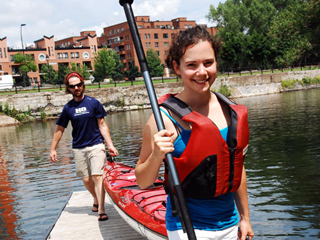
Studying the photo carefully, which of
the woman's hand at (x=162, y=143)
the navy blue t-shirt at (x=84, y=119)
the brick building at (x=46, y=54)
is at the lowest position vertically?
the navy blue t-shirt at (x=84, y=119)

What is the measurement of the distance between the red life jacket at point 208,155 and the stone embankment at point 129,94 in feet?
106

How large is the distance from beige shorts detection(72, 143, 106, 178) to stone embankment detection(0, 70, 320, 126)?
92.9ft

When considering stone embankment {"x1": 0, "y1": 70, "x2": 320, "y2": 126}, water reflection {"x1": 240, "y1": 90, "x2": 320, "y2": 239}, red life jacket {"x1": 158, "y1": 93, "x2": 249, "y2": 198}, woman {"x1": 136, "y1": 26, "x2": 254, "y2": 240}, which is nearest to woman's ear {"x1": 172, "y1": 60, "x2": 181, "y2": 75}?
woman {"x1": 136, "y1": 26, "x2": 254, "y2": 240}

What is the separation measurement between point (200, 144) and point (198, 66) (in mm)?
430

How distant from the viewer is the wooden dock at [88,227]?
5.15m

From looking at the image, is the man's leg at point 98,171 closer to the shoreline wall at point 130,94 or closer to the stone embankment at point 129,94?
the stone embankment at point 129,94

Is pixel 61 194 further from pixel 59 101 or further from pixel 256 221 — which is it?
pixel 59 101

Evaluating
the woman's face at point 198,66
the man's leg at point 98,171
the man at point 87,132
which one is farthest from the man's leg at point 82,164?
the woman's face at point 198,66

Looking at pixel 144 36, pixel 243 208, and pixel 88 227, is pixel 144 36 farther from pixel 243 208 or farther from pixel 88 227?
pixel 243 208

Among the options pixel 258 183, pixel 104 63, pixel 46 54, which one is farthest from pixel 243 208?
pixel 46 54

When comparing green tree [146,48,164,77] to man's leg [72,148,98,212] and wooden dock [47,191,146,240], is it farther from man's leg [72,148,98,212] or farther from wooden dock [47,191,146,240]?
man's leg [72,148,98,212]

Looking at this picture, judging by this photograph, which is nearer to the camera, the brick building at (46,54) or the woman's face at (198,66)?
the woman's face at (198,66)

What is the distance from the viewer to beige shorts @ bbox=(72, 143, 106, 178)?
5766 millimetres

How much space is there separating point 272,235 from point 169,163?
4.17 metres
